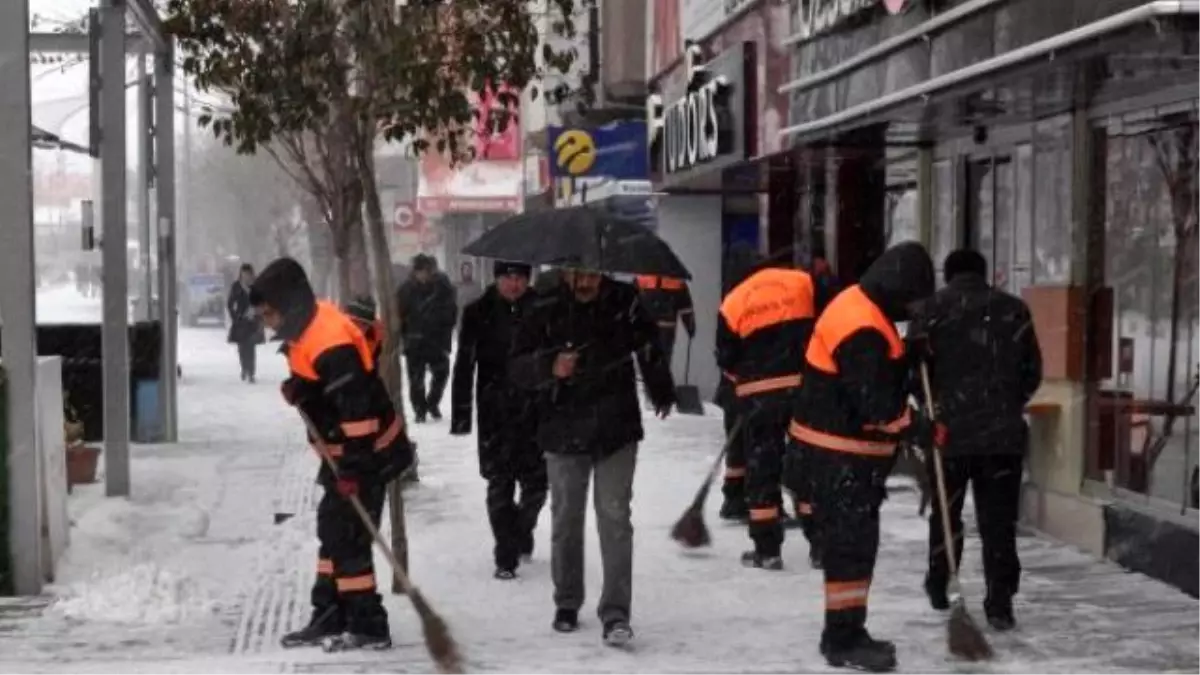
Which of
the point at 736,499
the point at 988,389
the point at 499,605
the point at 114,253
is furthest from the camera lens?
the point at 114,253

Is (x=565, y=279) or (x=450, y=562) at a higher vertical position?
(x=565, y=279)

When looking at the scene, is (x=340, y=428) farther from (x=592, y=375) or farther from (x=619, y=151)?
(x=619, y=151)

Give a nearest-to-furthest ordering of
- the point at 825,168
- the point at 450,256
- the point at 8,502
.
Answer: the point at 8,502
the point at 825,168
the point at 450,256

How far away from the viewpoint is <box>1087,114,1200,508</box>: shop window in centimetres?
999

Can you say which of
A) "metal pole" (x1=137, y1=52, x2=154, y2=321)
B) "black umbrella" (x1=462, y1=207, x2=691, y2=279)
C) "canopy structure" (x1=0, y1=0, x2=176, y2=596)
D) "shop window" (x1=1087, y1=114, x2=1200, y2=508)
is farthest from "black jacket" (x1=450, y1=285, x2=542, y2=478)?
"metal pole" (x1=137, y1=52, x2=154, y2=321)

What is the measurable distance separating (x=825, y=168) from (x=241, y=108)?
534 centimetres

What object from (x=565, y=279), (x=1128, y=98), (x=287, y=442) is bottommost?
(x=287, y=442)

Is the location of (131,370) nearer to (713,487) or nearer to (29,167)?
(713,487)

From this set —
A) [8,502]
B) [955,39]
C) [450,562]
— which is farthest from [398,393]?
[955,39]

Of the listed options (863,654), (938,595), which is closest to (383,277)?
(938,595)

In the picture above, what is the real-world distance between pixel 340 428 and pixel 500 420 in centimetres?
235

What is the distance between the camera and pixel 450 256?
55.3m

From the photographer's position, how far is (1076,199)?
1102 centimetres

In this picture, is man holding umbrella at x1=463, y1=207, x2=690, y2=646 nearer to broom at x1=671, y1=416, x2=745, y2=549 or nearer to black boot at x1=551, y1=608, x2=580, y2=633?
black boot at x1=551, y1=608, x2=580, y2=633
